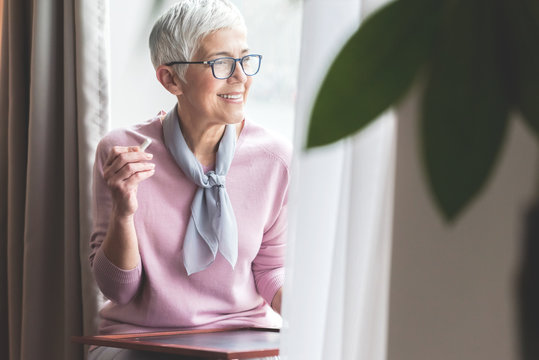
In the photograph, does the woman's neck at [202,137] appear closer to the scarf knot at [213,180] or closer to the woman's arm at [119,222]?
the scarf knot at [213,180]

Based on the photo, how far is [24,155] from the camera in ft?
6.28

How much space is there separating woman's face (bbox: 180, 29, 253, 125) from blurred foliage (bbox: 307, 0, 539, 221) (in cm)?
121

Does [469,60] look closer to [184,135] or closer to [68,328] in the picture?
[184,135]

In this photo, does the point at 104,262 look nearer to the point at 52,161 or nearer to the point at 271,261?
the point at 271,261

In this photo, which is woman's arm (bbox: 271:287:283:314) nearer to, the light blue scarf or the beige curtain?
the light blue scarf

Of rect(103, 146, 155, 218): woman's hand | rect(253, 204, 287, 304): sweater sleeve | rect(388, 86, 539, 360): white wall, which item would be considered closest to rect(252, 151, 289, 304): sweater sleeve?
rect(253, 204, 287, 304): sweater sleeve

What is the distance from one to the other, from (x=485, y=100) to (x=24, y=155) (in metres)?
1.82

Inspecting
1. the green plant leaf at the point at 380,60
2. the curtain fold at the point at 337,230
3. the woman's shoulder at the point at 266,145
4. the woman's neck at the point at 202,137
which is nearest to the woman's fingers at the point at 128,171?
the woman's neck at the point at 202,137

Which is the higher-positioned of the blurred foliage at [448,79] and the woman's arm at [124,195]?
the blurred foliage at [448,79]

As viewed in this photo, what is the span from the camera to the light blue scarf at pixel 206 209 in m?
1.48

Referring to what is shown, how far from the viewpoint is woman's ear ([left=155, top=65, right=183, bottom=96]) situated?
5.05 ft

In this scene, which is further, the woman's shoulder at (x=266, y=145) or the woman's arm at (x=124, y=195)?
the woman's shoulder at (x=266, y=145)

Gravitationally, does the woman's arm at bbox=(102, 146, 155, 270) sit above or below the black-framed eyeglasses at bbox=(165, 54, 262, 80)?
below

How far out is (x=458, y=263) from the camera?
0.44 metres
